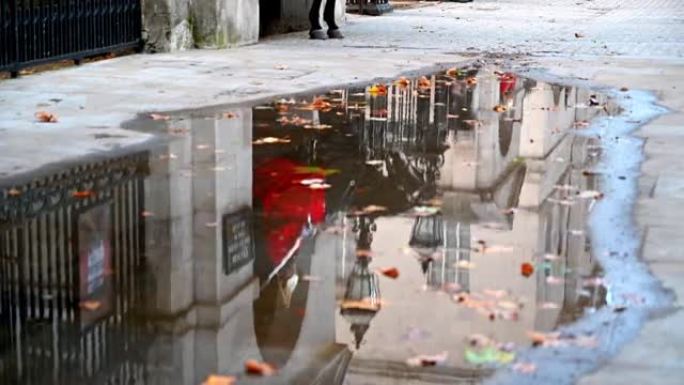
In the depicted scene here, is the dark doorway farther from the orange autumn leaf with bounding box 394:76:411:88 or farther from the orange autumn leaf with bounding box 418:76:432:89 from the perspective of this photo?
the orange autumn leaf with bounding box 394:76:411:88

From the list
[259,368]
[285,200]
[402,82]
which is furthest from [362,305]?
[402,82]

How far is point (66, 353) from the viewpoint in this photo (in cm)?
500

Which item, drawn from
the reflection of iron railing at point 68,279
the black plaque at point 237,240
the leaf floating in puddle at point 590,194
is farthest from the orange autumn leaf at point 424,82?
the black plaque at point 237,240

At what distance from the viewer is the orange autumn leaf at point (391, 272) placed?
20.5ft

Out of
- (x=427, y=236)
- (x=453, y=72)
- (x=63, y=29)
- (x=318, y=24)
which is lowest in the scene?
(x=453, y=72)

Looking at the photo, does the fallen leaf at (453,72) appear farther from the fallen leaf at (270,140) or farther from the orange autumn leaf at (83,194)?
the orange autumn leaf at (83,194)

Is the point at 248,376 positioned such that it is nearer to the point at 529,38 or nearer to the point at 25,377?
the point at 25,377

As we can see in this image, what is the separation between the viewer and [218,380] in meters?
4.64

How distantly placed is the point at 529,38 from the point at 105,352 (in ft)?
64.3

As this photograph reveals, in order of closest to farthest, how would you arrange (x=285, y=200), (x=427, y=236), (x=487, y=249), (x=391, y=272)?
(x=391, y=272)
(x=487, y=249)
(x=427, y=236)
(x=285, y=200)

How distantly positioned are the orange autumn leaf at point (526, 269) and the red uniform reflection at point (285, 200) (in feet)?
4.18

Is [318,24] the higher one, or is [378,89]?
Answer: [318,24]

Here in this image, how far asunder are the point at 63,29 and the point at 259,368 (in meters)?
11.6

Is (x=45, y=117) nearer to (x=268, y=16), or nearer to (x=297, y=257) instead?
(x=297, y=257)
